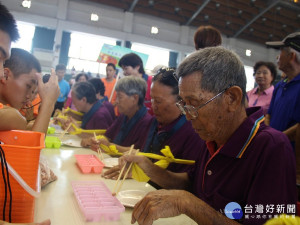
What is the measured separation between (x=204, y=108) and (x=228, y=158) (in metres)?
0.23

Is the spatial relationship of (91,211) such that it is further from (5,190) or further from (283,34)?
(283,34)

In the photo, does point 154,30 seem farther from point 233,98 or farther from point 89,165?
point 233,98

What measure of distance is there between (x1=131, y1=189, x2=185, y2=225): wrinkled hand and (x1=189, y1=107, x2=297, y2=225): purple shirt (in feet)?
0.68

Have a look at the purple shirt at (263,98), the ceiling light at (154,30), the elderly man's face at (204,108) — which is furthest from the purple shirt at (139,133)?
the ceiling light at (154,30)

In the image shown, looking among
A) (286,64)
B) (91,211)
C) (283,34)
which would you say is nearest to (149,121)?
(286,64)

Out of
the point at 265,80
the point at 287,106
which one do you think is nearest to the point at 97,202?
the point at 287,106

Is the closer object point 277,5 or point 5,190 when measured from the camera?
point 5,190

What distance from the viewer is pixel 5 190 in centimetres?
77

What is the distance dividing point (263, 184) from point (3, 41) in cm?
109

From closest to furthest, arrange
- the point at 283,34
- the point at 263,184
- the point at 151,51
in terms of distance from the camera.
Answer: the point at 263,184, the point at 151,51, the point at 283,34

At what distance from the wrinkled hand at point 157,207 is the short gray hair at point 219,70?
0.43 meters

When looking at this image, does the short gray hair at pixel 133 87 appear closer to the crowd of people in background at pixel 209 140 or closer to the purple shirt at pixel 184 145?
the crowd of people in background at pixel 209 140

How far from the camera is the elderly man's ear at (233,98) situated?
1.01 metres

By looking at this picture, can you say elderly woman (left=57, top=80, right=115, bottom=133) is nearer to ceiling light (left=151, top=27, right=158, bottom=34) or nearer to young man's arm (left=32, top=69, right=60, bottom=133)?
young man's arm (left=32, top=69, right=60, bottom=133)
